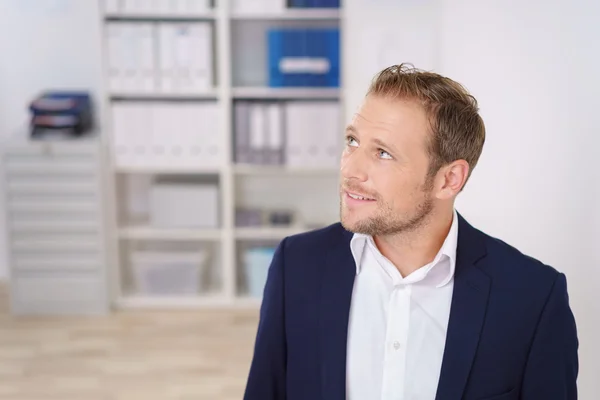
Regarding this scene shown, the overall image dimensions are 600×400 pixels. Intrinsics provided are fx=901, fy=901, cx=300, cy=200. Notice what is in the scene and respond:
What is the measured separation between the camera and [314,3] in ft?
14.0

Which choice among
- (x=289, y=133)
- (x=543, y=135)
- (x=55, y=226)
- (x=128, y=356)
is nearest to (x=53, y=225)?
(x=55, y=226)

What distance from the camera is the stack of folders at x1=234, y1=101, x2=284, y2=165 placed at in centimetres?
431

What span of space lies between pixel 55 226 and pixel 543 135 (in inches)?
120

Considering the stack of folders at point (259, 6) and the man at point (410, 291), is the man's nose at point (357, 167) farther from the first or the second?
the stack of folders at point (259, 6)

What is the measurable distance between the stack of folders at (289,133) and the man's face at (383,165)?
274cm

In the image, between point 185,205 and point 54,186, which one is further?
point 185,205

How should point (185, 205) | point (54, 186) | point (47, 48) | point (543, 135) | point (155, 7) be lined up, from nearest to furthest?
point (543, 135) → point (155, 7) → point (54, 186) → point (185, 205) → point (47, 48)

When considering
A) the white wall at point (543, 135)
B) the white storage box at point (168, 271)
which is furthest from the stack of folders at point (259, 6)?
the white wall at point (543, 135)

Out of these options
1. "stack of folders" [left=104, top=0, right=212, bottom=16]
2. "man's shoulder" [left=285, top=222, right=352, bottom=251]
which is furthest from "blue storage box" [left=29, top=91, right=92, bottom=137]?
"man's shoulder" [left=285, top=222, right=352, bottom=251]

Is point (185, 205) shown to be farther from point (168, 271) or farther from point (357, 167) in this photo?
point (357, 167)

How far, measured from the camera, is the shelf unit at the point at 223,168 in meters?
4.30

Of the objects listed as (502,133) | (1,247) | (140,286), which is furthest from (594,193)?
(1,247)

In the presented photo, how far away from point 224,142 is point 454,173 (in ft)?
9.35

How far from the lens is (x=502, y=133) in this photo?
2072 mm
